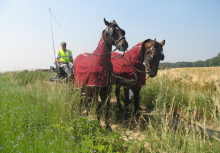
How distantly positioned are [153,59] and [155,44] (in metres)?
0.41

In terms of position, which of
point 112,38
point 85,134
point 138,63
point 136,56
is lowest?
point 85,134

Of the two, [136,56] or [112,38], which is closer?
[112,38]

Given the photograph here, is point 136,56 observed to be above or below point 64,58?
below

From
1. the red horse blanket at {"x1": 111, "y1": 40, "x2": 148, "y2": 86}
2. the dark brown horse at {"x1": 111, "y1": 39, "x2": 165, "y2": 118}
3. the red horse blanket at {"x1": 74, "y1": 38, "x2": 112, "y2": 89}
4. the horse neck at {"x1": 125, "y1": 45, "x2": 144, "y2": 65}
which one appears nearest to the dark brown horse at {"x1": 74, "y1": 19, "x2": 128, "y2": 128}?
the red horse blanket at {"x1": 74, "y1": 38, "x2": 112, "y2": 89}

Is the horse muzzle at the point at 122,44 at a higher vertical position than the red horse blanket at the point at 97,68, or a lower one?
higher

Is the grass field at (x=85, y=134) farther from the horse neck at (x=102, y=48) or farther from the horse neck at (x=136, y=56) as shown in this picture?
the horse neck at (x=136, y=56)

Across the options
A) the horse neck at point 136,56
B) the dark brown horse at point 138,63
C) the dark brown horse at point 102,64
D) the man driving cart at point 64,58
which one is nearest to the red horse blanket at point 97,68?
the dark brown horse at point 102,64

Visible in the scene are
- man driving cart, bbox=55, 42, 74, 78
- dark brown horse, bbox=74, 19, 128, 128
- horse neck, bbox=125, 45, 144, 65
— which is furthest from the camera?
man driving cart, bbox=55, 42, 74, 78

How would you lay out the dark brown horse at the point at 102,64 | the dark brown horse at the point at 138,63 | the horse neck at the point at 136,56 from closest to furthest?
1. the dark brown horse at the point at 102,64
2. the dark brown horse at the point at 138,63
3. the horse neck at the point at 136,56

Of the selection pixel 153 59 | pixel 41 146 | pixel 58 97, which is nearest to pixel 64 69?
pixel 58 97

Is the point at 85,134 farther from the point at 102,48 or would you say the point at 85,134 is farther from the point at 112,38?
the point at 112,38

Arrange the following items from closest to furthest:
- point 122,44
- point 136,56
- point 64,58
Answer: point 122,44
point 136,56
point 64,58

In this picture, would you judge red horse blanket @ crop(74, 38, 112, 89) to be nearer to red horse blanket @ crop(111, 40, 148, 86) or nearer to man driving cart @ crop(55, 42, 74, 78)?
red horse blanket @ crop(111, 40, 148, 86)

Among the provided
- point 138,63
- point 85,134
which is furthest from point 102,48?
point 85,134
